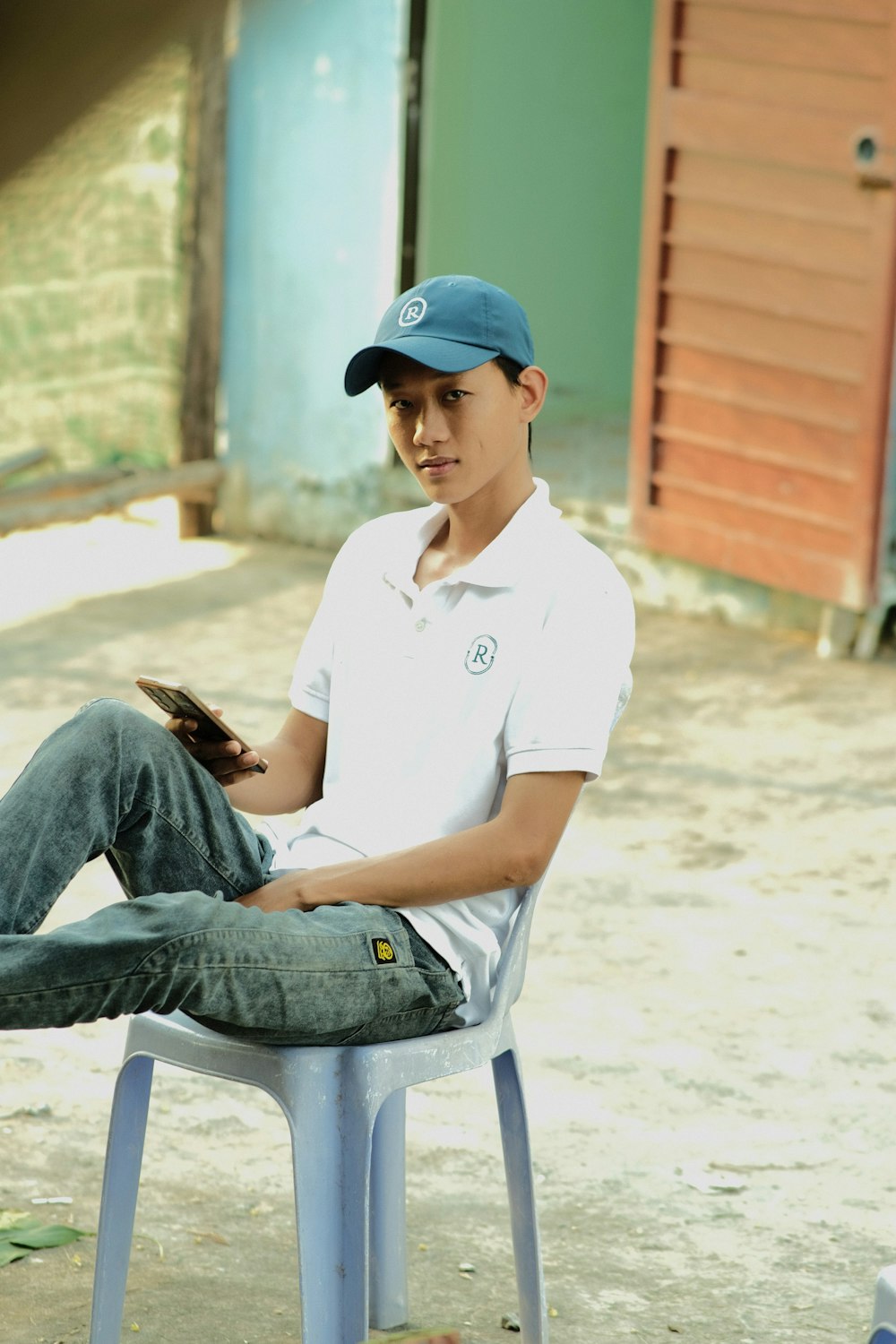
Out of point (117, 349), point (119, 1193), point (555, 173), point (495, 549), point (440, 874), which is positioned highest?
point (555, 173)

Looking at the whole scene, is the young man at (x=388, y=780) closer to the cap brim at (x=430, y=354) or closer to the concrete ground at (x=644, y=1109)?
the cap brim at (x=430, y=354)

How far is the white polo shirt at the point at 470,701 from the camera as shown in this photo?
6.25 ft

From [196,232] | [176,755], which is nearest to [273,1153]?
[176,755]

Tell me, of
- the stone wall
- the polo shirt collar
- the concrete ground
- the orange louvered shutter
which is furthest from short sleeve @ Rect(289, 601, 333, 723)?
the stone wall

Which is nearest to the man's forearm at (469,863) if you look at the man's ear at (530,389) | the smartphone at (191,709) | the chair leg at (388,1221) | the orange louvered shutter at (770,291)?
the smartphone at (191,709)

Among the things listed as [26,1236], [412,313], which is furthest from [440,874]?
[26,1236]

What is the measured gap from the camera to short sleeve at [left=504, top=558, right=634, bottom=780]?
1.88m

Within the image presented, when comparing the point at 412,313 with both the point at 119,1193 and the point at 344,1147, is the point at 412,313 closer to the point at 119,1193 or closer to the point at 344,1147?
the point at 344,1147

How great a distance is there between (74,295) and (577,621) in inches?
181

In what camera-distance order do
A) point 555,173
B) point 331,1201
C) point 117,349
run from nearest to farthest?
point 331,1201 < point 117,349 < point 555,173

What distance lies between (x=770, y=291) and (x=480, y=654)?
11.8 feet

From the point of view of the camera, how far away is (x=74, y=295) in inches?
240

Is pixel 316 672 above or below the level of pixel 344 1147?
above

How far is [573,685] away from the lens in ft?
6.24
